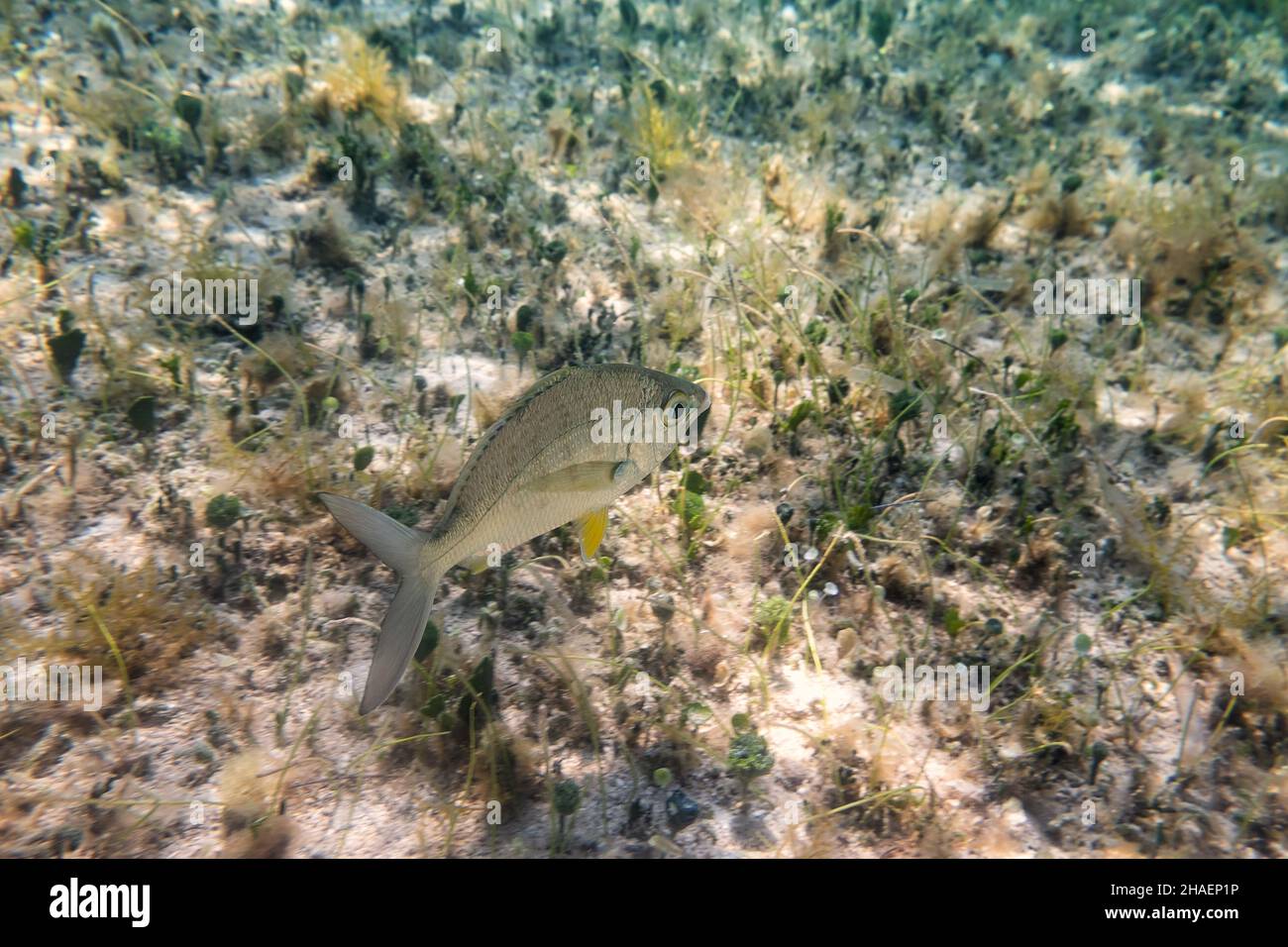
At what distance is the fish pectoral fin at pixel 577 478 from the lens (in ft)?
9.31

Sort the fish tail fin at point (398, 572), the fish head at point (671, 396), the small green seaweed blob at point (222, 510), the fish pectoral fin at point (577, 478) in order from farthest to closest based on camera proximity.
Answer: the small green seaweed blob at point (222, 510)
the fish head at point (671, 396)
the fish pectoral fin at point (577, 478)
the fish tail fin at point (398, 572)

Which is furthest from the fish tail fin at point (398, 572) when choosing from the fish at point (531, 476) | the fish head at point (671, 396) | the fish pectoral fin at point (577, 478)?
the fish head at point (671, 396)

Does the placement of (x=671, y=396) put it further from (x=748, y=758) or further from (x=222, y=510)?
(x=222, y=510)

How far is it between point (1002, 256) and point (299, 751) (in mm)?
6688

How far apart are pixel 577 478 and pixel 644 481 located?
5.06 ft

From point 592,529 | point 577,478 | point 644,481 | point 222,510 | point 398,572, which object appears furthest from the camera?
point 644,481

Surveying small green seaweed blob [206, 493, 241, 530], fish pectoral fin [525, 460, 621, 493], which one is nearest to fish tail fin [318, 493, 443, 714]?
fish pectoral fin [525, 460, 621, 493]

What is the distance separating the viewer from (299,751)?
3219 mm

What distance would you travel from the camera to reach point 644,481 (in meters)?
4.38

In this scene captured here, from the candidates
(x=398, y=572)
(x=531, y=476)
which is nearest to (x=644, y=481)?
(x=531, y=476)

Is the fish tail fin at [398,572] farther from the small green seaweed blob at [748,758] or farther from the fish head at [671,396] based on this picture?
the small green seaweed blob at [748,758]

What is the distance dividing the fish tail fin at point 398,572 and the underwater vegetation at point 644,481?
63 centimetres
